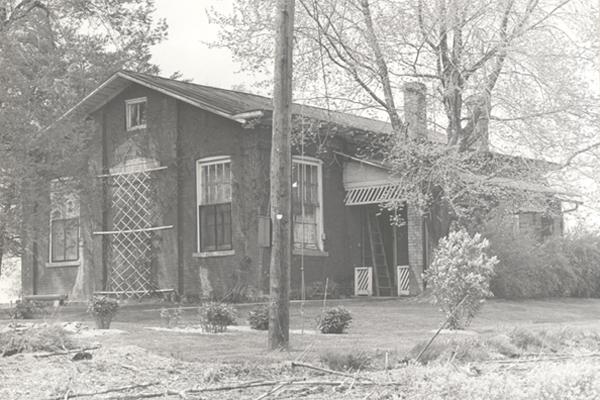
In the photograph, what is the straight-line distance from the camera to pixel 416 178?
22.0m

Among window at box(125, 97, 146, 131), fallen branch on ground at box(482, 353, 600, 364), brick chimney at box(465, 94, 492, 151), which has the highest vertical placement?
window at box(125, 97, 146, 131)

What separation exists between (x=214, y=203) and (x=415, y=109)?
5.36 metres

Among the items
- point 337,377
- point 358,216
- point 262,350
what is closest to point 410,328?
point 262,350

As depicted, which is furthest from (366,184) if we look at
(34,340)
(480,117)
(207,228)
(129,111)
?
(34,340)

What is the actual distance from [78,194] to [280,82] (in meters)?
13.8

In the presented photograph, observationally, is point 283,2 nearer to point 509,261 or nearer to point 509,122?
point 509,122

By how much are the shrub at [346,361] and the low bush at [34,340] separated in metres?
3.57

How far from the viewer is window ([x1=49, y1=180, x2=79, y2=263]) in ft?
87.0

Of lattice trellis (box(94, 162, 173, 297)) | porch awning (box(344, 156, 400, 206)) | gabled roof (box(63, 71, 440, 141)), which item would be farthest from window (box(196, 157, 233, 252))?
porch awning (box(344, 156, 400, 206))

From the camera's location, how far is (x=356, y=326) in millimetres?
17000

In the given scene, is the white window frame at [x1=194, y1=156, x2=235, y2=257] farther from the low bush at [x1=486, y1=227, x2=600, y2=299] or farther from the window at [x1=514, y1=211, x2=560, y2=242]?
the window at [x1=514, y1=211, x2=560, y2=242]

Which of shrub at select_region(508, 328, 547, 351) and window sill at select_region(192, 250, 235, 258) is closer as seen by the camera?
shrub at select_region(508, 328, 547, 351)

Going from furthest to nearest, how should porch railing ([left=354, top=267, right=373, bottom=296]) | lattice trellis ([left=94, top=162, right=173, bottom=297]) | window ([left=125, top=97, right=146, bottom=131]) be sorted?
1. window ([left=125, top=97, right=146, bottom=131])
2. porch railing ([left=354, top=267, right=373, bottom=296])
3. lattice trellis ([left=94, top=162, right=173, bottom=297])

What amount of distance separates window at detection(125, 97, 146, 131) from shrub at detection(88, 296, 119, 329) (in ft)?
34.3
